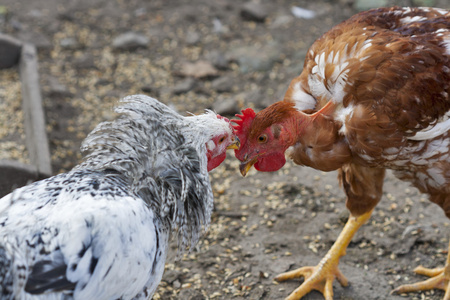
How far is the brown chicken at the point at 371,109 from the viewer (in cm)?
275

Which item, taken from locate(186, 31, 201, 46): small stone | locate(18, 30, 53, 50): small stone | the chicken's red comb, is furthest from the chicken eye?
locate(18, 30, 53, 50): small stone

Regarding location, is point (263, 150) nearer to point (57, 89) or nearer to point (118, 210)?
point (118, 210)

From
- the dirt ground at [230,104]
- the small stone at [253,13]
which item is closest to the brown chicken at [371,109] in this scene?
the dirt ground at [230,104]

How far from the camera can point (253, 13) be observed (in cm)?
687

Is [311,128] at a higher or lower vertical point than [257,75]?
higher

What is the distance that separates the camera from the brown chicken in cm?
275

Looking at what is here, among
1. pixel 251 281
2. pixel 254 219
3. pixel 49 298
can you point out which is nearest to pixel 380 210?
pixel 254 219

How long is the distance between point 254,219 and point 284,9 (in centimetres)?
394

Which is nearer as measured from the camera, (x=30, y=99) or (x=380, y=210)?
(x=380, y=210)

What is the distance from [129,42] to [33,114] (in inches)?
81.6

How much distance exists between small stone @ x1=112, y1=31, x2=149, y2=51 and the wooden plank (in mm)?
1162

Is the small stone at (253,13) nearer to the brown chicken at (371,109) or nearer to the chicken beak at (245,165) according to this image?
the brown chicken at (371,109)

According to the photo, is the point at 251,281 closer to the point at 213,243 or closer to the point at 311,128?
the point at 213,243

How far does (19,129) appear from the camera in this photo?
4.79 m
